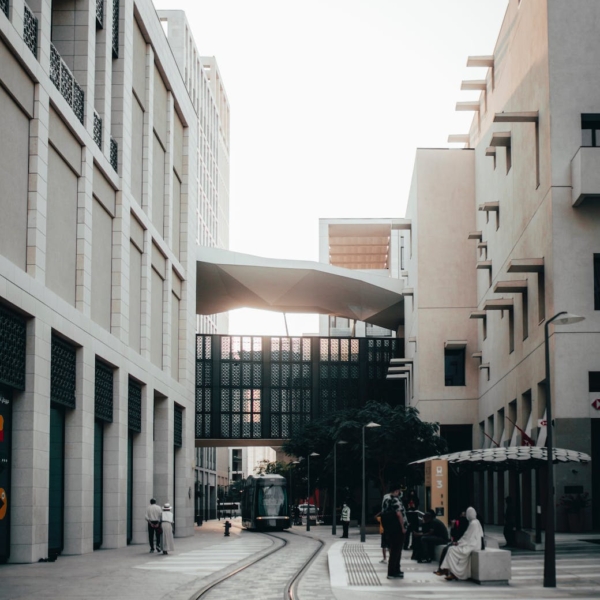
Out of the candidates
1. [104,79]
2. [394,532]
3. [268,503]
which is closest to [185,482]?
[268,503]

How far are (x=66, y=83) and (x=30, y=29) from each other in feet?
12.2

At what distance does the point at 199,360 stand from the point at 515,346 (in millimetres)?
37342

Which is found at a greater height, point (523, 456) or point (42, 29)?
point (42, 29)

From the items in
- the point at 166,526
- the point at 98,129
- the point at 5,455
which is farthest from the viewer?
the point at 98,129

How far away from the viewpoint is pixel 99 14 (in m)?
35.2

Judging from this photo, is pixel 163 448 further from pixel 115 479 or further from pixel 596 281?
pixel 596 281

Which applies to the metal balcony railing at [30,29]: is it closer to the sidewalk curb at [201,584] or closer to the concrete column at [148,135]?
the sidewalk curb at [201,584]

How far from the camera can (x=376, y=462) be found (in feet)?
186

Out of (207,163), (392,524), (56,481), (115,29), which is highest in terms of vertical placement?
(207,163)

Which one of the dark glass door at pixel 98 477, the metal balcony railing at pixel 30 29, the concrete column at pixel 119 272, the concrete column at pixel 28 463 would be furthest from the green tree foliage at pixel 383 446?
the metal balcony railing at pixel 30 29

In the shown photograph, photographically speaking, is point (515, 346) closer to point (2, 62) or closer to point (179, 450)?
point (179, 450)

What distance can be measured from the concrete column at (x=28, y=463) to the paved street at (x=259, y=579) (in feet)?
2.29

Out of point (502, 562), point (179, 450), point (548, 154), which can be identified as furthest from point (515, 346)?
point (502, 562)

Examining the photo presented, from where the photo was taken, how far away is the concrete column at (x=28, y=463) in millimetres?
25875
